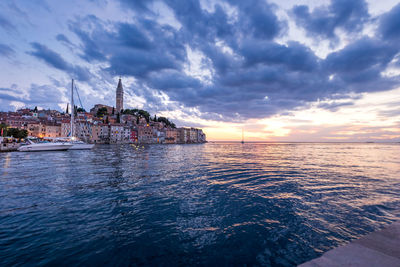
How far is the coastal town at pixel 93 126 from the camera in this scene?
8012cm

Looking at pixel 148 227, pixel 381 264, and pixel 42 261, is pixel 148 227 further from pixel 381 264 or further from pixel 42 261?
pixel 381 264

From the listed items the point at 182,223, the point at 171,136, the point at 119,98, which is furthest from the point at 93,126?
the point at 182,223

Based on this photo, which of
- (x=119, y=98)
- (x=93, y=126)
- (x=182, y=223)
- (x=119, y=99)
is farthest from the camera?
(x=119, y=98)

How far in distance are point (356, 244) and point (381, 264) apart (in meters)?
0.67

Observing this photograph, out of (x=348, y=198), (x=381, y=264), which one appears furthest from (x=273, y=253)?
(x=348, y=198)

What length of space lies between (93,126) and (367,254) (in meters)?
114

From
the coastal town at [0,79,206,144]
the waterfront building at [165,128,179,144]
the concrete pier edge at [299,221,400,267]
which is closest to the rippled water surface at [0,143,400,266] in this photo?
the concrete pier edge at [299,221,400,267]

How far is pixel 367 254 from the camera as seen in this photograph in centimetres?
311

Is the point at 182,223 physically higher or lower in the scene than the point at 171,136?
lower

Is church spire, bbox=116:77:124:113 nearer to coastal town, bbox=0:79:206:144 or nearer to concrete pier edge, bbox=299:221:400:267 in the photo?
coastal town, bbox=0:79:206:144

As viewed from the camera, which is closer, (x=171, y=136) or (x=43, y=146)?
(x=43, y=146)

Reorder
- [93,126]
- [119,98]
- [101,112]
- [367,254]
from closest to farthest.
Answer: [367,254]
[93,126]
[101,112]
[119,98]

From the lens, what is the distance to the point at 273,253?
4133 millimetres

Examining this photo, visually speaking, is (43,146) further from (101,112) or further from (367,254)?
(101,112)
